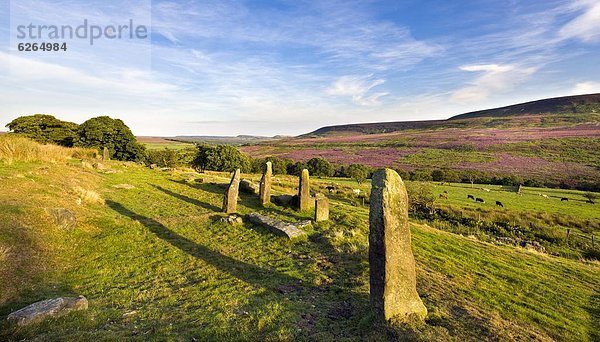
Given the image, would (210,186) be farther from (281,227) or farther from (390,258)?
(390,258)

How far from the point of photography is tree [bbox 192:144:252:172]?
6303 cm

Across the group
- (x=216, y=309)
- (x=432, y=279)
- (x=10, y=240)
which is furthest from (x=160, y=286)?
(x=432, y=279)

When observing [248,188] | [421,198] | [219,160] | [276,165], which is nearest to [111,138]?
[219,160]

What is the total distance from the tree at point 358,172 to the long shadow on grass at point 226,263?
145 ft

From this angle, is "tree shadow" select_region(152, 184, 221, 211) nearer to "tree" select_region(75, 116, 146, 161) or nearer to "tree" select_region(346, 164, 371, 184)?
"tree" select_region(75, 116, 146, 161)

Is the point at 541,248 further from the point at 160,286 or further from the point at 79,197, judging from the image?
the point at 79,197

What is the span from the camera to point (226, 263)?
11.3m

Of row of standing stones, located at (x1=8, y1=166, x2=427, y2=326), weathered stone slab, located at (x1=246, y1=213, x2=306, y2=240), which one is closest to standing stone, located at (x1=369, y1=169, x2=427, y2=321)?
row of standing stones, located at (x1=8, y1=166, x2=427, y2=326)

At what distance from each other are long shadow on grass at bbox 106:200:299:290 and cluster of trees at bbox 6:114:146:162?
4599cm

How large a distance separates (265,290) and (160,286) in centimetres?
316

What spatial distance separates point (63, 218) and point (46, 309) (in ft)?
24.0

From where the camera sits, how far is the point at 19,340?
19.1 ft

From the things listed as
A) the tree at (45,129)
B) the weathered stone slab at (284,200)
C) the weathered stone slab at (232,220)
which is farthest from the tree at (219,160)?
Result: the weathered stone slab at (232,220)

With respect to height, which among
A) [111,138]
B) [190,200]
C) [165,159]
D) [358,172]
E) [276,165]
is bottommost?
[358,172]
